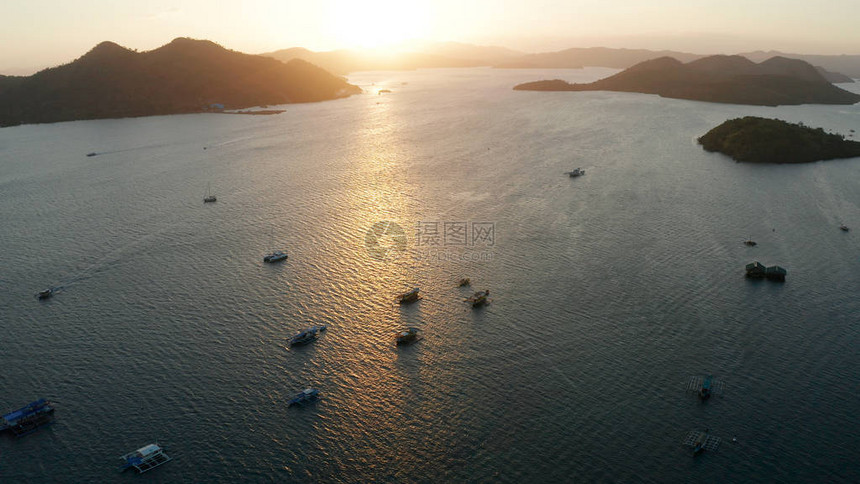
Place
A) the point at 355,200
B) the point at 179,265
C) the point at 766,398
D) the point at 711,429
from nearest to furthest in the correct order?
1. the point at 711,429
2. the point at 766,398
3. the point at 179,265
4. the point at 355,200

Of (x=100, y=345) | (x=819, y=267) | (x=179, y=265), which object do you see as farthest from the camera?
(x=179, y=265)

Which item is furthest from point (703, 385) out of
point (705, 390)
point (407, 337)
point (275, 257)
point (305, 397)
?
point (275, 257)

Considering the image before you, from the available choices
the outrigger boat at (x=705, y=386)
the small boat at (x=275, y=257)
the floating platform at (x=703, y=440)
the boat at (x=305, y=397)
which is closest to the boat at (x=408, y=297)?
the boat at (x=305, y=397)

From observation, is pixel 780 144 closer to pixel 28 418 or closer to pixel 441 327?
pixel 441 327

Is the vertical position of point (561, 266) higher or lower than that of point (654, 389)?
higher

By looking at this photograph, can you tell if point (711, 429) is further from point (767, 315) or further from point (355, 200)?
point (355, 200)

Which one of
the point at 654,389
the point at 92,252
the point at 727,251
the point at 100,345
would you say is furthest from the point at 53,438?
the point at 727,251

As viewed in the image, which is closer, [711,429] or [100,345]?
[711,429]
